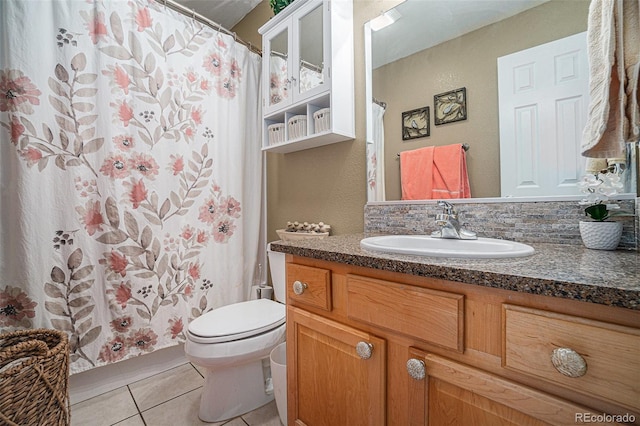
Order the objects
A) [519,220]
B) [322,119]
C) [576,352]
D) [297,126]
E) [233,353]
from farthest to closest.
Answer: [297,126], [322,119], [233,353], [519,220], [576,352]

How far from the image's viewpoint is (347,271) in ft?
2.67

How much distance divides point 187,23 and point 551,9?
1.80 m

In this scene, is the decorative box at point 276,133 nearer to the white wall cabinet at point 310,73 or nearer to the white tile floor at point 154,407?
the white wall cabinet at point 310,73

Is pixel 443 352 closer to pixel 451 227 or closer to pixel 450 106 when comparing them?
pixel 451 227

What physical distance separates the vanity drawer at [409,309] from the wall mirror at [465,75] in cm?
62

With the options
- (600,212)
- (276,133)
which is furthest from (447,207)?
(276,133)

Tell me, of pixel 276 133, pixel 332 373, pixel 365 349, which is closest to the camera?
pixel 365 349

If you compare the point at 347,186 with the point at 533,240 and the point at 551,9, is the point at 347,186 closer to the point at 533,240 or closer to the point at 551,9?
the point at 533,240

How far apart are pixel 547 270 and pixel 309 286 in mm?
618

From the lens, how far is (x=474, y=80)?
1087 millimetres

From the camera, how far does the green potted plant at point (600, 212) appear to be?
778 mm

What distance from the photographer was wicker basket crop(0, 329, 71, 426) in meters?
0.82

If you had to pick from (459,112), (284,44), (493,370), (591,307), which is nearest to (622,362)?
(591,307)

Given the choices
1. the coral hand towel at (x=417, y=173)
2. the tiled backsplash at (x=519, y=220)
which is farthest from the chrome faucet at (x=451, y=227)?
the coral hand towel at (x=417, y=173)
